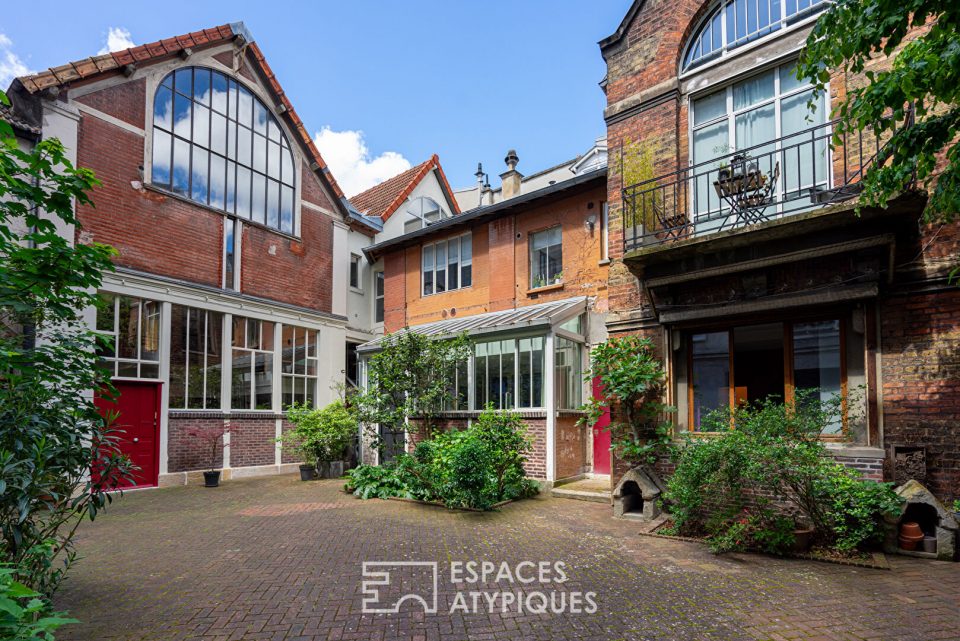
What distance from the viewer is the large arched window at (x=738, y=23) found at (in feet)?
27.6

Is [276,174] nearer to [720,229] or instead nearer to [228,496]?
[228,496]

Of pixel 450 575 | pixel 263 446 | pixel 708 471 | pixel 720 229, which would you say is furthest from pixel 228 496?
pixel 720 229

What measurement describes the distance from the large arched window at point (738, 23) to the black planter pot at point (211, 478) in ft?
43.4

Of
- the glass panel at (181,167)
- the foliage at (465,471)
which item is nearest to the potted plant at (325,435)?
the foliage at (465,471)

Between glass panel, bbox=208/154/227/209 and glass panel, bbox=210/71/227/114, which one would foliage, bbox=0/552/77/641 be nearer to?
glass panel, bbox=208/154/227/209

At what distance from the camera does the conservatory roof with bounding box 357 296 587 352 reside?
11845mm

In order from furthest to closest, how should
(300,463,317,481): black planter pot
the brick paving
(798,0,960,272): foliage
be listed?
(300,463,317,481): black planter pot < the brick paving < (798,0,960,272): foliage

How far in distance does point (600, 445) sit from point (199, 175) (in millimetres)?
12411

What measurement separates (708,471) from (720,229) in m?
3.57

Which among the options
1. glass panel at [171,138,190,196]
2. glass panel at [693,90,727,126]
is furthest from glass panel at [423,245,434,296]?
glass panel at [693,90,727,126]

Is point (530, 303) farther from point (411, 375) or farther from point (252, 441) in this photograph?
point (252, 441)

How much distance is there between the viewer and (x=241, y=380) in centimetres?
1520

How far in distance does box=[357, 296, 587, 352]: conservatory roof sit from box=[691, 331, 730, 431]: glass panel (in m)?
3.43

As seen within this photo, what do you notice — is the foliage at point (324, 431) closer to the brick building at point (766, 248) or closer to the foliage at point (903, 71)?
the brick building at point (766, 248)
